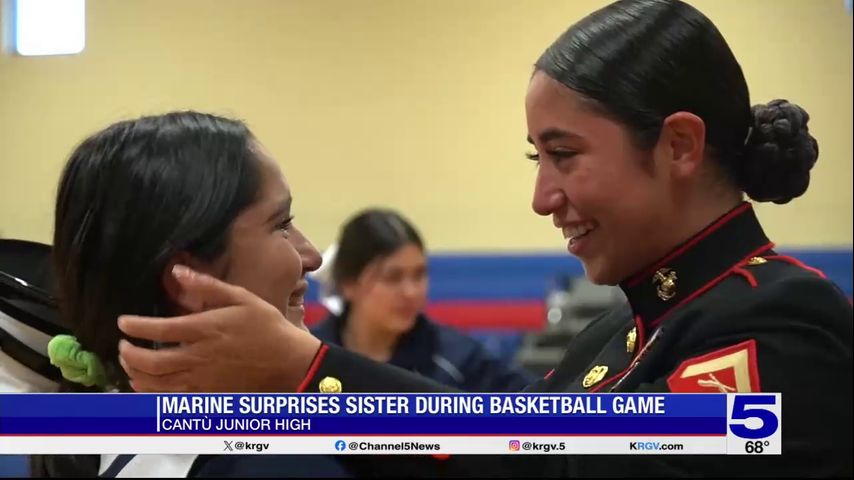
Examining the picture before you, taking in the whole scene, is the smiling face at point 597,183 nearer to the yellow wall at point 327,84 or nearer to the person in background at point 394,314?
the yellow wall at point 327,84

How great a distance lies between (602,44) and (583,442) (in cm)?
37

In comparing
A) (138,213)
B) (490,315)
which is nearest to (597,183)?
(138,213)

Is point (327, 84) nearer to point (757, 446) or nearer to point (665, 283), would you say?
point (665, 283)

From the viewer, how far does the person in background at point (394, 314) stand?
117 centimetres

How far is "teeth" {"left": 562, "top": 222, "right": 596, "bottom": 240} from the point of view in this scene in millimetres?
887

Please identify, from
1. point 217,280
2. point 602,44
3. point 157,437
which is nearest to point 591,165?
point 602,44

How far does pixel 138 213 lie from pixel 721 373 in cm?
52

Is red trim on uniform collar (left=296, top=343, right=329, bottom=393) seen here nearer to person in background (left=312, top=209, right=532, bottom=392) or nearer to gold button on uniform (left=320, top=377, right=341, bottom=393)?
gold button on uniform (left=320, top=377, right=341, bottom=393)

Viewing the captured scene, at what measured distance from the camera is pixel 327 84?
1052mm

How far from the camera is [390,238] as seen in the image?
121 centimetres

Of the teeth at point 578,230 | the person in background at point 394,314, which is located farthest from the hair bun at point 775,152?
the person in background at point 394,314

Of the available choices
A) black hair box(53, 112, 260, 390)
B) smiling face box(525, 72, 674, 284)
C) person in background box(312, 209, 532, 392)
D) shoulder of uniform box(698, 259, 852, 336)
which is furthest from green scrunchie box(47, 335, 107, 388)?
shoulder of uniform box(698, 259, 852, 336)

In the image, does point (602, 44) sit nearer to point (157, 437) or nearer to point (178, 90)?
point (178, 90)

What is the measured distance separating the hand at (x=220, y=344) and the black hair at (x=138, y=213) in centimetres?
2
